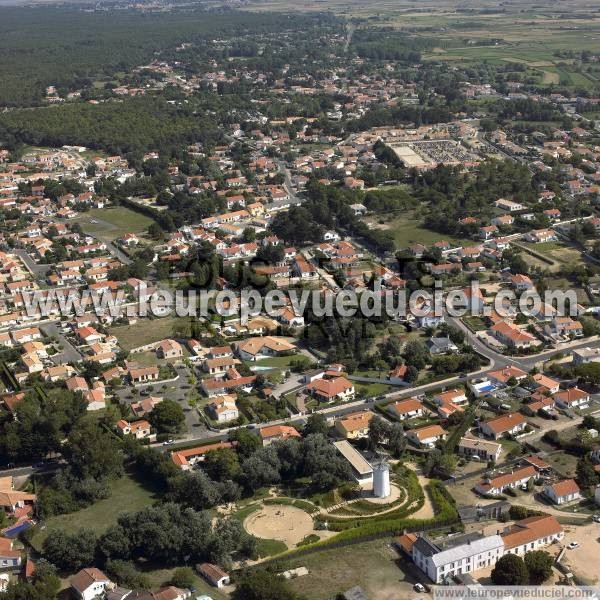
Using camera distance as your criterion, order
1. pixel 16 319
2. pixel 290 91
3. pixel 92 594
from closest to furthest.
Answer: pixel 92 594, pixel 16 319, pixel 290 91

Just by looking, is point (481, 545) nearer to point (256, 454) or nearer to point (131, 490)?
point (256, 454)

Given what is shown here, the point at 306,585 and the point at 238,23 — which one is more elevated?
the point at 238,23

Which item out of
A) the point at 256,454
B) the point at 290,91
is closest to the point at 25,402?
the point at 256,454

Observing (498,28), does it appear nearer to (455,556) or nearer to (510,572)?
(455,556)

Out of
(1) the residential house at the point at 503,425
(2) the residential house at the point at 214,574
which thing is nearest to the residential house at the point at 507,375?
(1) the residential house at the point at 503,425

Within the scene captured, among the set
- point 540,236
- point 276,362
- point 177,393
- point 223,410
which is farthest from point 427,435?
point 540,236

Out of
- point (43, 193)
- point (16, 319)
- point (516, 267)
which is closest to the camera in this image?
point (16, 319)
